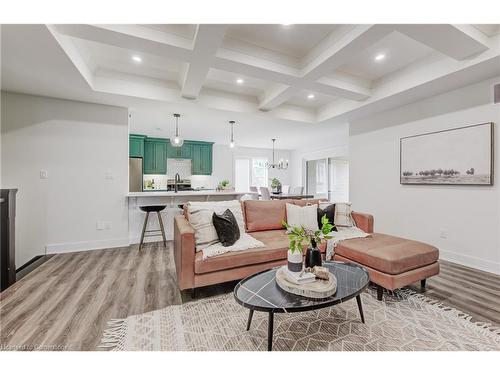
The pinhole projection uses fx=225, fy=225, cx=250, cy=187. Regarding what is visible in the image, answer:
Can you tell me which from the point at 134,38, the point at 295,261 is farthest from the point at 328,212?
the point at 134,38

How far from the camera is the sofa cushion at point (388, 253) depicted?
200cm

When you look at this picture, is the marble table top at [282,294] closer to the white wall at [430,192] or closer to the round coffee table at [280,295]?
the round coffee table at [280,295]

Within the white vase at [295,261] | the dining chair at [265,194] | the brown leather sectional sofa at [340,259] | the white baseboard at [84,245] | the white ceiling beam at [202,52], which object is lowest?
A: the white baseboard at [84,245]

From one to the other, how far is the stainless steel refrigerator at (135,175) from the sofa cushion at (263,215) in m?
3.78

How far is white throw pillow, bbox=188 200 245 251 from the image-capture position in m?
2.32

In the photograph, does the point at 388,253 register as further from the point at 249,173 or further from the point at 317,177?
the point at 249,173

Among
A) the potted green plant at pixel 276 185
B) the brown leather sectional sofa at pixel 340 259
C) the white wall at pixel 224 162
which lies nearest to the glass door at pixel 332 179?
the potted green plant at pixel 276 185

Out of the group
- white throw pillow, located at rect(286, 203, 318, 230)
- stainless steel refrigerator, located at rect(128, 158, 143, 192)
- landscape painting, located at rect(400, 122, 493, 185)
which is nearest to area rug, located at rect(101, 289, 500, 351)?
white throw pillow, located at rect(286, 203, 318, 230)

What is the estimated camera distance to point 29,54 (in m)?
2.30

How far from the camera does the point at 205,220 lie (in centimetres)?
242

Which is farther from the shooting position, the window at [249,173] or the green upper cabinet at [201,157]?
the window at [249,173]

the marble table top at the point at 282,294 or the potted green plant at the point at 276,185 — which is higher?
the potted green plant at the point at 276,185

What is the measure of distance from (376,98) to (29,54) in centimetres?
444
